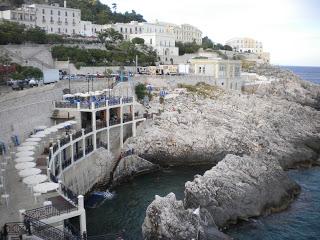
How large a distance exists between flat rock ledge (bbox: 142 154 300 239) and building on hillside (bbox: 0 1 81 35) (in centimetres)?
6246

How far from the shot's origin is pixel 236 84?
80.3 meters

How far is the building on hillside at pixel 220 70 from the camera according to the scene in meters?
76.6

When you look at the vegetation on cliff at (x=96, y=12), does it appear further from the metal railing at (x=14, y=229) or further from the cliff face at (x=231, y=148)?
the metal railing at (x=14, y=229)

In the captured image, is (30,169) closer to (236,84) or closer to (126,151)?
(126,151)

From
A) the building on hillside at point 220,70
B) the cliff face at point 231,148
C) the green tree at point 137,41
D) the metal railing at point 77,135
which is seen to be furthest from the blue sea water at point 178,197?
the green tree at point 137,41

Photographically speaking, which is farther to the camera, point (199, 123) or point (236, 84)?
point (236, 84)

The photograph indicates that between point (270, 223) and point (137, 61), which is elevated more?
point (137, 61)

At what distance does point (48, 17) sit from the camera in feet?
292

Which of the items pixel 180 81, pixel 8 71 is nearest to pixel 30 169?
pixel 8 71

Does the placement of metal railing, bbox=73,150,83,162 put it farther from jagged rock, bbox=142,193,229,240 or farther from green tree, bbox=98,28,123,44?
green tree, bbox=98,28,123,44

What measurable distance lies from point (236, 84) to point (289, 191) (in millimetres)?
43961

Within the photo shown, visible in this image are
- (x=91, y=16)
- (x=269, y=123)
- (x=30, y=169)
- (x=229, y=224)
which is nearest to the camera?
(x=30, y=169)

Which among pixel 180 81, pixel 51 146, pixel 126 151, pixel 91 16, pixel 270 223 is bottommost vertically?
pixel 270 223

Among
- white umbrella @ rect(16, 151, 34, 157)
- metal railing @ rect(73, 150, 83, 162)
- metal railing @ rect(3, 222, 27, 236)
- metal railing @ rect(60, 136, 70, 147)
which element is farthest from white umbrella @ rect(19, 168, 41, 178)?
metal railing @ rect(73, 150, 83, 162)
